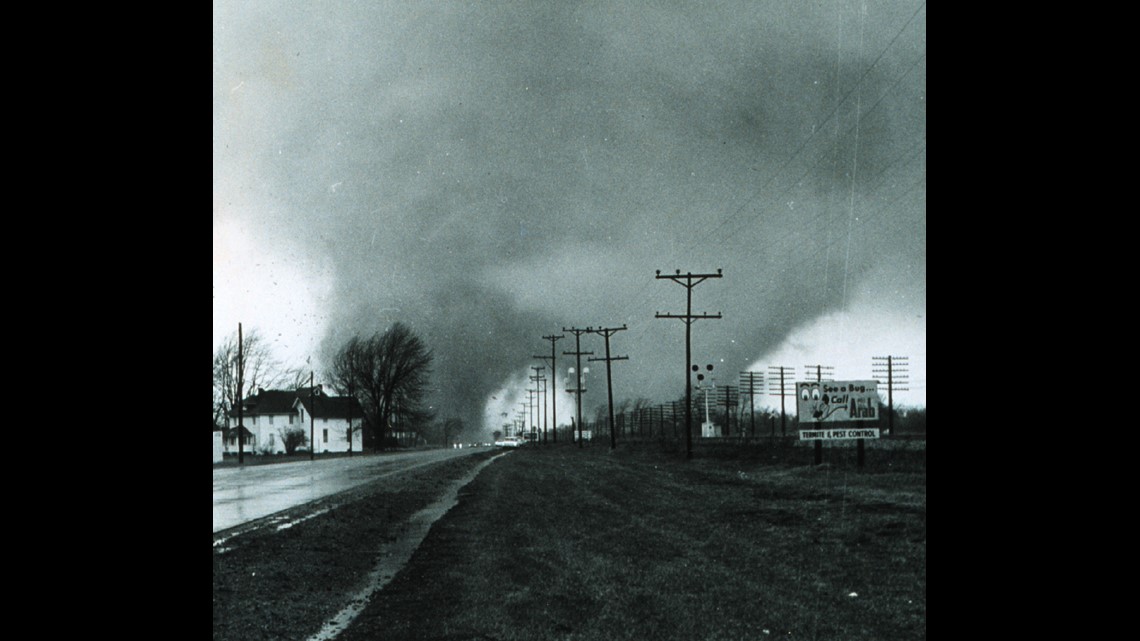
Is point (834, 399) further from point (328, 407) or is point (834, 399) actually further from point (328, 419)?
point (328, 407)

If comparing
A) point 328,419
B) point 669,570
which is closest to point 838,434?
point 669,570

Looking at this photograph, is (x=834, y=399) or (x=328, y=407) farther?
(x=328, y=407)

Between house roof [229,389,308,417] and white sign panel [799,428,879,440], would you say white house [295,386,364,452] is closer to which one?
house roof [229,389,308,417]

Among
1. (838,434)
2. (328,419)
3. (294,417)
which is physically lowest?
(328,419)

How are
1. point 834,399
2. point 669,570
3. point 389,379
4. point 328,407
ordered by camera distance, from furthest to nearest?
point 328,407
point 389,379
point 834,399
point 669,570

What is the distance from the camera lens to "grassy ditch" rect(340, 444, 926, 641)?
290 inches

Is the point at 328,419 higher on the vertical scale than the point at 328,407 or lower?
lower

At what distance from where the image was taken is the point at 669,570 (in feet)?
33.2

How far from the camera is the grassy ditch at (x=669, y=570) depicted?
7363 mm

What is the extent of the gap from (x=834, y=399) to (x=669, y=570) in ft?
52.9

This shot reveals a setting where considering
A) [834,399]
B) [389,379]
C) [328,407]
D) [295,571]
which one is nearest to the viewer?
[295,571]
